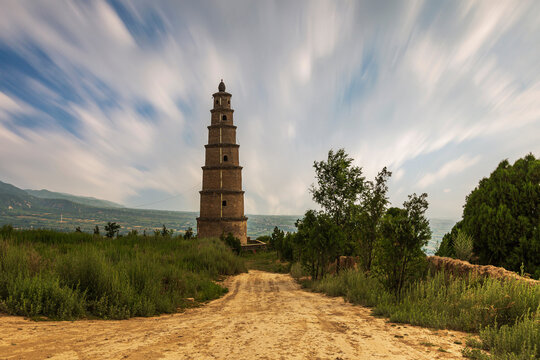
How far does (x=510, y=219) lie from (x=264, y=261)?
77.2ft

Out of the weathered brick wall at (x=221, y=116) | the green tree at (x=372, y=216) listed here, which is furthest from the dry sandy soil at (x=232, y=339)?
the weathered brick wall at (x=221, y=116)

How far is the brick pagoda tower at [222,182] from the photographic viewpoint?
36344 mm

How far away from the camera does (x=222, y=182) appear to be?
37500 millimetres

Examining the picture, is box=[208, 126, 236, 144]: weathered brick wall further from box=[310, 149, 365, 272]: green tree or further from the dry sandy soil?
the dry sandy soil

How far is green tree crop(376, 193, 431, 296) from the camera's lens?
25.1 feet

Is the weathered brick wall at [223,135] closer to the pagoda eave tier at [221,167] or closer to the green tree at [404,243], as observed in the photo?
the pagoda eave tier at [221,167]

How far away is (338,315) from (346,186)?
12.2m

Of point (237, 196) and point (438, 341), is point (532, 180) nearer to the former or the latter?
point (438, 341)

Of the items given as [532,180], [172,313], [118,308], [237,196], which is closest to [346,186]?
[532,180]

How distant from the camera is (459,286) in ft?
21.5

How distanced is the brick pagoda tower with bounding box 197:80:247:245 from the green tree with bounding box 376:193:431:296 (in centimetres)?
2986

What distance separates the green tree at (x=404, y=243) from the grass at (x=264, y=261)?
51.7ft

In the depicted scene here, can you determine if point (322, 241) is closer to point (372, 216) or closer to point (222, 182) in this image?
point (372, 216)

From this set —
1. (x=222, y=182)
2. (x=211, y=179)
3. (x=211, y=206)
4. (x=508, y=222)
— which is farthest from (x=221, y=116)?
(x=508, y=222)
